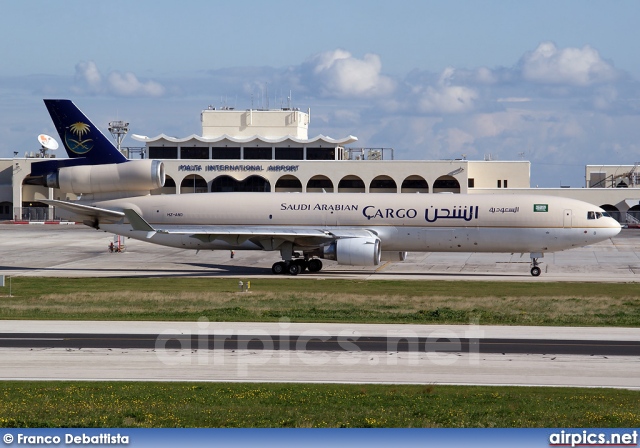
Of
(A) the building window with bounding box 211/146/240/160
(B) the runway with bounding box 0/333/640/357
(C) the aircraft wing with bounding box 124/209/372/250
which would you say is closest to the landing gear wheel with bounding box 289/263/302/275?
(C) the aircraft wing with bounding box 124/209/372/250

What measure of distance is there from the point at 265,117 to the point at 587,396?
90.2m

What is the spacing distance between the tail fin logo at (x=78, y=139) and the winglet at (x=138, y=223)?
6373mm

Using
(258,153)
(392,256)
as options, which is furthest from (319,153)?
(392,256)

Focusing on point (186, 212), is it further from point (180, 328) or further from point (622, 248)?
point (622, 248)

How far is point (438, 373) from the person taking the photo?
22.7 meters

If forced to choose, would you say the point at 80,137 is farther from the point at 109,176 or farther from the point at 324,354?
the point at 324,354

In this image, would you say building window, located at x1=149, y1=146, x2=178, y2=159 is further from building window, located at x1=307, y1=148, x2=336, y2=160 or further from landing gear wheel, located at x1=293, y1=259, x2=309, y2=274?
landing gear wheel, located at x1=293, y1=259, x2=309, y2=274

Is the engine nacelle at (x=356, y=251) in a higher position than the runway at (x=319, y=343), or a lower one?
higher

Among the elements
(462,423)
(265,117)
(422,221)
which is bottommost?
(462,423)

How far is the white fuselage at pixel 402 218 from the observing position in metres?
50.3

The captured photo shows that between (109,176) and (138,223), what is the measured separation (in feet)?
18.1

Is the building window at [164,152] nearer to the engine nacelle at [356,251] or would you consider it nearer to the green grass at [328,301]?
the green grass at [328,301]

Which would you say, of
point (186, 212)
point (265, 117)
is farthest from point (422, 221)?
point (265, 117)

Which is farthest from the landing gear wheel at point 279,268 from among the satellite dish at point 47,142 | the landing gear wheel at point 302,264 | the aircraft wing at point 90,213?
the satellite dish at point 47,142
